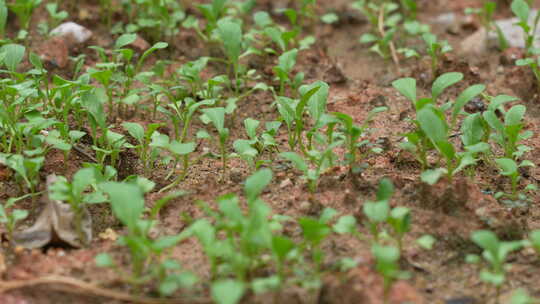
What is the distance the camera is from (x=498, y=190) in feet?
8.84

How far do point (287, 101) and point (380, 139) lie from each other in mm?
457

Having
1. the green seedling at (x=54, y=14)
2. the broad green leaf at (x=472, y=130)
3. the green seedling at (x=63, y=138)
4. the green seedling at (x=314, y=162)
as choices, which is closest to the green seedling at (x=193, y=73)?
the green seedling at (x=63, y=138)

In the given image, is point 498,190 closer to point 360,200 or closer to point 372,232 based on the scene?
point 360,200

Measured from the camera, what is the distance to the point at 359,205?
252 cm

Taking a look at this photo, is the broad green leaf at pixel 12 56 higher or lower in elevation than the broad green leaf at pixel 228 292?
higher

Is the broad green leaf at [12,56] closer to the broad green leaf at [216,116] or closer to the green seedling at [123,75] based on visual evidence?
the green seedling at [123,75]

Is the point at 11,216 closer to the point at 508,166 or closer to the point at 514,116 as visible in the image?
the point at 508,166

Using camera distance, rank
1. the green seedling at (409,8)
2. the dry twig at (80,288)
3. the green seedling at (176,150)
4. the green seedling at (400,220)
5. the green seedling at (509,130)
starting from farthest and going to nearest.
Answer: the green seedling at (409,8)
the green seedling at (509,130)
the green seedling at (176,150)
the green seedling at (400,220)
the dry twig at (80,288)

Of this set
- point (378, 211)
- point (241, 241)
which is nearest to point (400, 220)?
point (378, 211)

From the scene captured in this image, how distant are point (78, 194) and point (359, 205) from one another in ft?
3.23

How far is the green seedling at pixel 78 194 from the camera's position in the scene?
2260 mm

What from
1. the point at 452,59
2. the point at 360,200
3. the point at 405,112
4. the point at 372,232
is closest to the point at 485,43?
the point at 452,59

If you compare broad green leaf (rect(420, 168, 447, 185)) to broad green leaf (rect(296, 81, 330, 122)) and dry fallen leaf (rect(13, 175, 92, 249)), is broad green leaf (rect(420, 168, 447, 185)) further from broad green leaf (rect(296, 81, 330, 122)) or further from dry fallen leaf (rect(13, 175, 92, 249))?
dry fallen leaf (rect(13, 175, 92, 249))

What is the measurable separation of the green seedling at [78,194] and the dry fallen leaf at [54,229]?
0.02 meters
